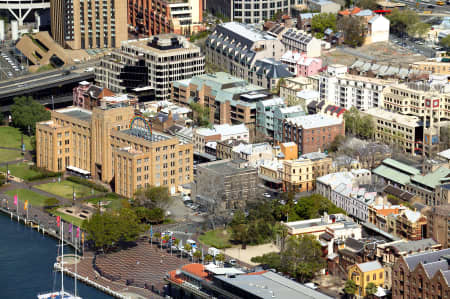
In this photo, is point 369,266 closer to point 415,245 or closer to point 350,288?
point 350,288

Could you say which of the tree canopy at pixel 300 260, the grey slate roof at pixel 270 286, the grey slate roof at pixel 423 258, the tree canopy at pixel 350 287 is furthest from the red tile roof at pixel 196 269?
the grey slate roof at pixel 423 258

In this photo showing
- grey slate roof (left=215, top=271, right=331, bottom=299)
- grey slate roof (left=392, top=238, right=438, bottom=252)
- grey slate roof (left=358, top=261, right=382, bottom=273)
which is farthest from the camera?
grey slate roof (left=392, top=238, right=438, bottom=252)

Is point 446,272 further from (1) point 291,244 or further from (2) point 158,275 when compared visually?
(2) point 158,275

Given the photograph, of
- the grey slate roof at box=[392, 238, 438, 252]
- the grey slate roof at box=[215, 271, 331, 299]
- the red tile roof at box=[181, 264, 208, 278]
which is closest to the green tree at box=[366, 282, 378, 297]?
the grey slate roof at box=[392, 238, 438, 252]

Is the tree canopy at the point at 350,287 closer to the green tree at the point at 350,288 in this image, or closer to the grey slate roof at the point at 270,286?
the green tree at the point at 350,288

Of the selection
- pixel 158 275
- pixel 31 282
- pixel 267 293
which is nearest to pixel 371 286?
pixel 267 293

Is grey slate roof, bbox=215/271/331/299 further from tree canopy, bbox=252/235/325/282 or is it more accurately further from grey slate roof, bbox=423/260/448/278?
grey slate roof, bbox=423/260/448/278
